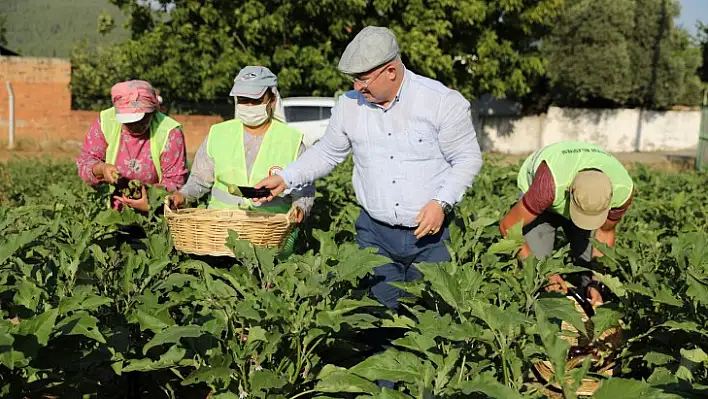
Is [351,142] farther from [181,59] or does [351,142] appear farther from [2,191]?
[181,59]

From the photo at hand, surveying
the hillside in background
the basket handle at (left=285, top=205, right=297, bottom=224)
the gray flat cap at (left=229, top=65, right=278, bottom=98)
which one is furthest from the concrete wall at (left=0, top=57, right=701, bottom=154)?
the hillside in background

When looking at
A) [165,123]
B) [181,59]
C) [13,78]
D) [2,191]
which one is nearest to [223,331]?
[165,123]

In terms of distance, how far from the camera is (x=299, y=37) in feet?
72.9

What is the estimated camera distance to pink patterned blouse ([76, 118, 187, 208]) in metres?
4.88

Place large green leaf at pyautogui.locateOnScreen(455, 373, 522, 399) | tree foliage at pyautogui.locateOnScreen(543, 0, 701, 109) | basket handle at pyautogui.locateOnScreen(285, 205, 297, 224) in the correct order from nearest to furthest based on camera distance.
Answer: large green leaf at pyautogui.locateOnScreen(455, 373, 522, 399) → basket handle at pyautogui.locateOnScreen(285, 205, 297, 224) → tree foliage at pyautogui.locateOnScreen(543, 0, 701, 109)

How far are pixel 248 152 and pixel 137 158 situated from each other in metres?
0.81

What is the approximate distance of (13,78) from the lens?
939 inches

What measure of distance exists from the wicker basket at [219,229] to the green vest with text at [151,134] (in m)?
0.92

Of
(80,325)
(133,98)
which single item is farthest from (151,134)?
(80,325)

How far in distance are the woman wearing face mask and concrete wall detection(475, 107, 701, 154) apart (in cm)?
2668

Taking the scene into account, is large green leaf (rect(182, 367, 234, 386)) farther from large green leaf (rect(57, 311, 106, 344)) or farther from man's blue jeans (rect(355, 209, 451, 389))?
man's blue jeans (rect(355, 209, 451, 389))

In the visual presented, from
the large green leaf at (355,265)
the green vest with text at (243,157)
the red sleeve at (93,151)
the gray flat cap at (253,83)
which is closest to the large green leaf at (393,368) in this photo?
the large green leaf at (355,265)

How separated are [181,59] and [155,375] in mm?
19540

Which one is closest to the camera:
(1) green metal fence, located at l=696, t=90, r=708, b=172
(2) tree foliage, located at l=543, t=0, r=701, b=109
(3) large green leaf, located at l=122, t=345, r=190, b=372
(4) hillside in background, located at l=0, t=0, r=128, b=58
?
(3) large green leaf, located at l=122, t=345, r=190, b=372
